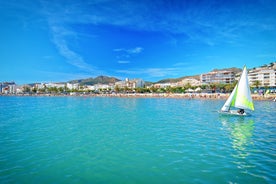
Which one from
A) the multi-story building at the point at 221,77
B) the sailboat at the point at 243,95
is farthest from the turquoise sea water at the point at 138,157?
the multi-story building at the point at 221,77

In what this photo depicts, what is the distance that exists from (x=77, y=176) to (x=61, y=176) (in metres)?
0.68

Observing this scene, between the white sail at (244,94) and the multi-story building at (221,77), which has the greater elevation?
the multi-story building at (221,77)

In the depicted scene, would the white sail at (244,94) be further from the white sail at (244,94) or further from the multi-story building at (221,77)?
the multi-story building at (221,77)

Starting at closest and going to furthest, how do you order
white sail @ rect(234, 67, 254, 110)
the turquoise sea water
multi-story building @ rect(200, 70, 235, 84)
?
the turquoise sea water < white sail @ rect(234, 67, 254, 110) < multi-story building @ rect(200, 70, 235, 84)

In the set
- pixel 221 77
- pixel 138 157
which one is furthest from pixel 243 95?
pixel 221 77

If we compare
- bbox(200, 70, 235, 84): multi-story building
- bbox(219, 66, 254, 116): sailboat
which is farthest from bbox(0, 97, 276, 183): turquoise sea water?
bbox(200, 70, 235, 84): multi-story building

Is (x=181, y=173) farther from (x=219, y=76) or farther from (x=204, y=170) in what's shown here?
(x=219, y=76)

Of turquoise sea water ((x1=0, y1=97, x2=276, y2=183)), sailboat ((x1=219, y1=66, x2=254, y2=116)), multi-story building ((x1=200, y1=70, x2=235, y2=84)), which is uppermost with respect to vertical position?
multi-story building ((x1=200, y1=70, x2=235, y2=84))

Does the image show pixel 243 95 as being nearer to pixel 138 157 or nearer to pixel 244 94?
pixel 244 94

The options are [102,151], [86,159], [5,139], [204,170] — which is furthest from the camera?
[5,139]

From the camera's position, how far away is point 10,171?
8.88 metres

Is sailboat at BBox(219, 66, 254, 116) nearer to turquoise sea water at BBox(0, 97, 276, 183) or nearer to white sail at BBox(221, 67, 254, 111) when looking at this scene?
white sail at BBox(221, 67, 254, 111)

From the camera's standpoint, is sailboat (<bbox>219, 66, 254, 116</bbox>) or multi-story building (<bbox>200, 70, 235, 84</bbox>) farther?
multi-story building (<bbox>200, 70, 235, 84</bbox>)

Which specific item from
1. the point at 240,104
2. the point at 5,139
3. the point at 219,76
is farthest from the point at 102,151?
the point at 219,76
